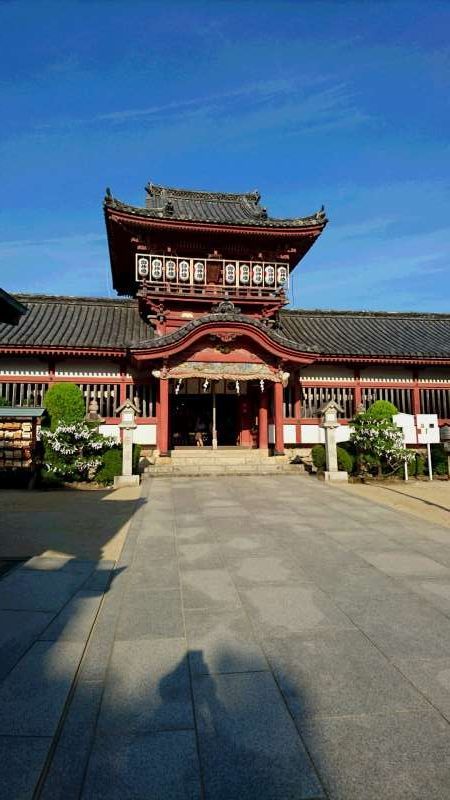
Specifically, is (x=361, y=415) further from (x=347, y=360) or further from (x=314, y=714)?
(x=314, y=714)

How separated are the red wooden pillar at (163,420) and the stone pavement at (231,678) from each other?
10.5 m

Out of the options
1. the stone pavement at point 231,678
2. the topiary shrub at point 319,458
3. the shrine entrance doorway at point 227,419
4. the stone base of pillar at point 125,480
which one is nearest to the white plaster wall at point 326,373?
the shrine entrance doorway at point 227,419

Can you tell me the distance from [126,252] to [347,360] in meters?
12.5

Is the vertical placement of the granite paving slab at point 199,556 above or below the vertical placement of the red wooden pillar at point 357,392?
below

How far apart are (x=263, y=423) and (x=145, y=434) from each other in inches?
203

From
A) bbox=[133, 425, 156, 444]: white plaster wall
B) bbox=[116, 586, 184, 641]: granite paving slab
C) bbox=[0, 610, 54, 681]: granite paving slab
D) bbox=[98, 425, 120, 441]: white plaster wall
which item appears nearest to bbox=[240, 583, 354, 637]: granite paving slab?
bbox=[116, 586, 184, 641]: granite paving slab

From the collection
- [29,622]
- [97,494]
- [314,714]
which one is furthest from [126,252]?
[314,714]

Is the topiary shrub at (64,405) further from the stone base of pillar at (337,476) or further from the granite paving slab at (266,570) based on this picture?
the granite paving slab at (266,570)

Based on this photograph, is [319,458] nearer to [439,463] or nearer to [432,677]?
[439,463]

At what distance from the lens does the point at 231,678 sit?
3.20 meters

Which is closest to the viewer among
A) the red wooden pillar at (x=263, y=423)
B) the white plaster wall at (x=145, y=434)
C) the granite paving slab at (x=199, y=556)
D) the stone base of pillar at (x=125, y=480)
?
the granite paving slab at (x=199, y=556)

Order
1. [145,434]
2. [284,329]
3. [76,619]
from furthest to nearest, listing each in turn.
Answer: [284,329]
[145,434]
[76,619]

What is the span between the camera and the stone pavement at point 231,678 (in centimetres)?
226

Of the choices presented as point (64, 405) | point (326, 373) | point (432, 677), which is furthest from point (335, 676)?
point (326, 373)
